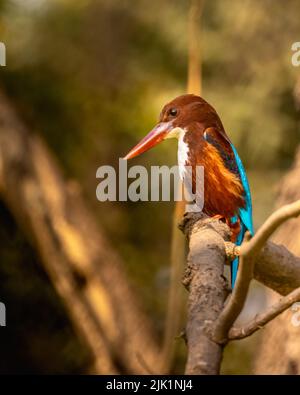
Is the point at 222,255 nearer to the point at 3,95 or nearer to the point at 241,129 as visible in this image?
the point at 241,129

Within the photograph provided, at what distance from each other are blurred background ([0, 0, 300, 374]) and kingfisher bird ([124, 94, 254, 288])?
79.6 inches

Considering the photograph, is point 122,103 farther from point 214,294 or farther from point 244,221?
point 214,294

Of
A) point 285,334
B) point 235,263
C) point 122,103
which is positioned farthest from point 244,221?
point 122,103

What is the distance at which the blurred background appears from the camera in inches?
173

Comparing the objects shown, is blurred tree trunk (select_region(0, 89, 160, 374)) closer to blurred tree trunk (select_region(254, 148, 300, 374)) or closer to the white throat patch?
blurred tree trunk (select_region(254, 148, 300, 374))

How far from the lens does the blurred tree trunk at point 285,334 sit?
318 centimetres

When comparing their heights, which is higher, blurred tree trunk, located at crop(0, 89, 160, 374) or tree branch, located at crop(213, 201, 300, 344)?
blurred tree trunk, located at crop(0, 89, 160, 374)

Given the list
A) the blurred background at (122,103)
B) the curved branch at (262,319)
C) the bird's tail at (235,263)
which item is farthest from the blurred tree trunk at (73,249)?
the curved branch at (262,319)

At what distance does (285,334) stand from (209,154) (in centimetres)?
132

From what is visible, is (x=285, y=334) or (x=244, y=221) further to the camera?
(x=285, y=334)

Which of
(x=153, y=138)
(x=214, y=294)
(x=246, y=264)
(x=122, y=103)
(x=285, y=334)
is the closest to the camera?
(x=246, y=264)

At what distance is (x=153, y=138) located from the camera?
218cm

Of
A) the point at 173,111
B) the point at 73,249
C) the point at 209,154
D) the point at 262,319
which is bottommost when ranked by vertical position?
the point at 262,319

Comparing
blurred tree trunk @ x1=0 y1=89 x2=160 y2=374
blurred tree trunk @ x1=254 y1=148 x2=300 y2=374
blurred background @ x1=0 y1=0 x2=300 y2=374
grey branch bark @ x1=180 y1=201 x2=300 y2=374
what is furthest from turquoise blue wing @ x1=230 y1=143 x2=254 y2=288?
blurred tree trunk @ x1=0 y1=89 x2=160 y2=374
